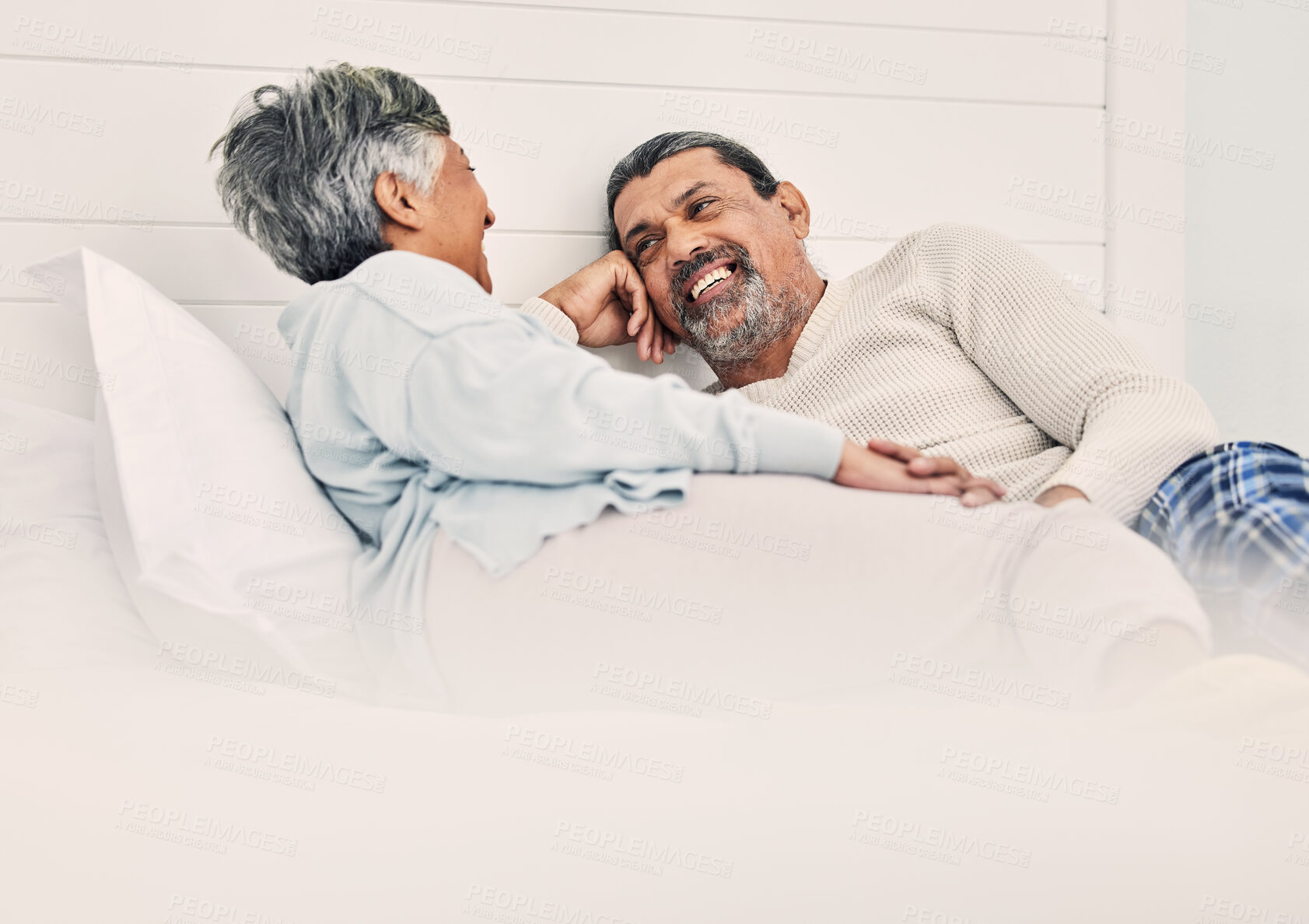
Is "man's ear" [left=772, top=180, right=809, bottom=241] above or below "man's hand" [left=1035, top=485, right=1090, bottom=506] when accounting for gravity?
above

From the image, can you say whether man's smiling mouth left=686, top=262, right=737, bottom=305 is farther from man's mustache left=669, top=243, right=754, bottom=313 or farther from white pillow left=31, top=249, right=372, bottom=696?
white pillow left=31, top=249, right=372, bottom=696

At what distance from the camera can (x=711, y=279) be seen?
4.89ft

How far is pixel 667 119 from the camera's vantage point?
5.42 ft

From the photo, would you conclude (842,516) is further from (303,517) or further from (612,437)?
(303,517)

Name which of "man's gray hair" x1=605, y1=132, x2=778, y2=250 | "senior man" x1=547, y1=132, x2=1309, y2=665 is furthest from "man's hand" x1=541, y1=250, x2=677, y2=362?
"man's gray hair" x1=605, y1=132, x2=778, y2=250

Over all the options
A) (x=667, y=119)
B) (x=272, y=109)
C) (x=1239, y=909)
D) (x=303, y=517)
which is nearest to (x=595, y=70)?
(x=667, y=119)

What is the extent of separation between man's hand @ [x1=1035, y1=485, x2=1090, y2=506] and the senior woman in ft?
0.25

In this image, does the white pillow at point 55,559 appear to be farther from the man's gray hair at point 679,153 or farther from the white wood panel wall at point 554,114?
the man's gray hair at point 679,153

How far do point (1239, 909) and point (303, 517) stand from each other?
89 cm

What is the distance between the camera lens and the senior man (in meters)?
0.89

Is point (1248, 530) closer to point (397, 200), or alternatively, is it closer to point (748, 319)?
point (748, 319)

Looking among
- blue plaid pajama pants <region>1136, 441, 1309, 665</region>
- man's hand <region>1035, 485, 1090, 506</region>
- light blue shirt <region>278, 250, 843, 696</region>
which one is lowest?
man's hand <region>1035, 485, 1090, 506</region>

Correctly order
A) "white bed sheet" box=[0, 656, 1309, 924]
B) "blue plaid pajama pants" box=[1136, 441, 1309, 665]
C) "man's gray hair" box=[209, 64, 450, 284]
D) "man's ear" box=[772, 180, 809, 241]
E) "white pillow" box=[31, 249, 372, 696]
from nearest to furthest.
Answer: "white bed sheet" box=[0, 656, 1309, 924] < "blue plaid pajama pants" box=[1136, 441, 1309, 665] < "white pillow" box=[31, 249, 372, 696] < "man's gray hair" box=[209, 64, 450, 284] < "man's ear" box=[772, 180, 809, 241]

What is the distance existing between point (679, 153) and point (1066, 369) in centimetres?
73
